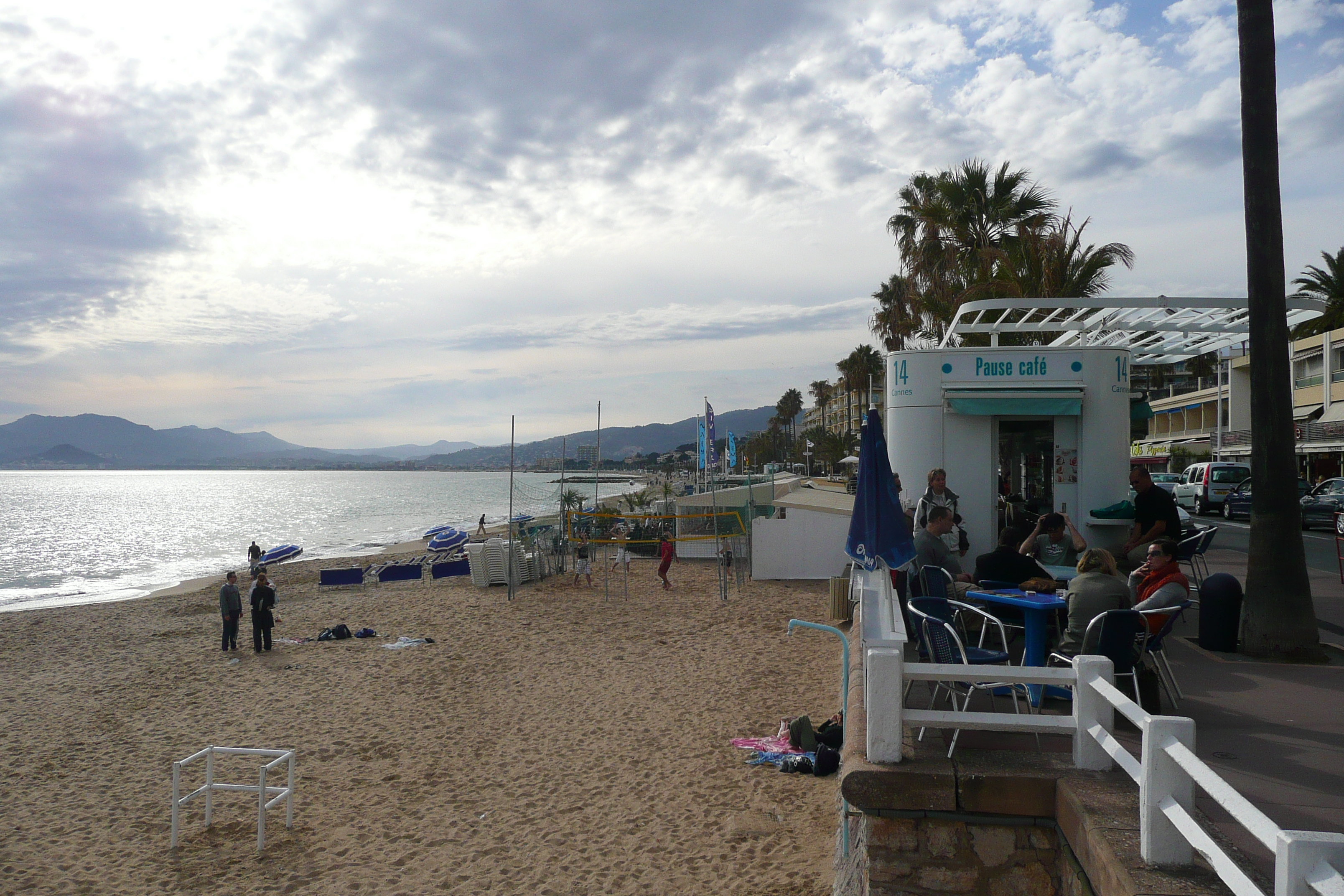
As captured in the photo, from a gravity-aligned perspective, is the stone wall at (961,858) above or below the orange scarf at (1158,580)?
below

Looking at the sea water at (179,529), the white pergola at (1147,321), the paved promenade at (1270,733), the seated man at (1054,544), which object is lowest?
the sea water at (179,529)

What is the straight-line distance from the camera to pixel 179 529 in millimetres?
68750

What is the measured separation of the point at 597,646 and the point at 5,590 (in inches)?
1240

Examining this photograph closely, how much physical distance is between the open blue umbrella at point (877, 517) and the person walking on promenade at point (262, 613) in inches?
470

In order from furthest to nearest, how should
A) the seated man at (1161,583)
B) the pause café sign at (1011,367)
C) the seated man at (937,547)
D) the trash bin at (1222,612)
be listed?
the pause café sign at (1011,367) < the seated man at (937,547) < the trash bin at (1222,612) < the seated man at (1161,583)

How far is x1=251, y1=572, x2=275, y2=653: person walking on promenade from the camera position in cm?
1457

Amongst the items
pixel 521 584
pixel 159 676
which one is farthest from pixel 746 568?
pixel 159 676

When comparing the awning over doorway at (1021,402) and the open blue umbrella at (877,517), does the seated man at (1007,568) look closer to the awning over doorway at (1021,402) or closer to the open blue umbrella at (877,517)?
the open blue umbrella at (877,517)

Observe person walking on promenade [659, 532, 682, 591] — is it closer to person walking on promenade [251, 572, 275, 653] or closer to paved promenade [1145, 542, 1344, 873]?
person walking on promenade [251, 572, 275, 653]

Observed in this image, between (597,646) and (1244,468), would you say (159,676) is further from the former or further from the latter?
(1244,468)

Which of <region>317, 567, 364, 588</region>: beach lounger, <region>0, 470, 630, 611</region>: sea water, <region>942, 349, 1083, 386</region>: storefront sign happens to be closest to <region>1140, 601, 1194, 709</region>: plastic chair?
<region>942, 349, 1083, 386</region>: storefront sign

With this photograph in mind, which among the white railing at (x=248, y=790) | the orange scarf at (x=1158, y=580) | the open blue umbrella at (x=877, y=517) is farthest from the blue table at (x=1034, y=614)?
the white railing at (x=248, y=790)

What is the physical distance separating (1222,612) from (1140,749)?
3192 mm

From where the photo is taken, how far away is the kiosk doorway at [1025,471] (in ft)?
36.0
